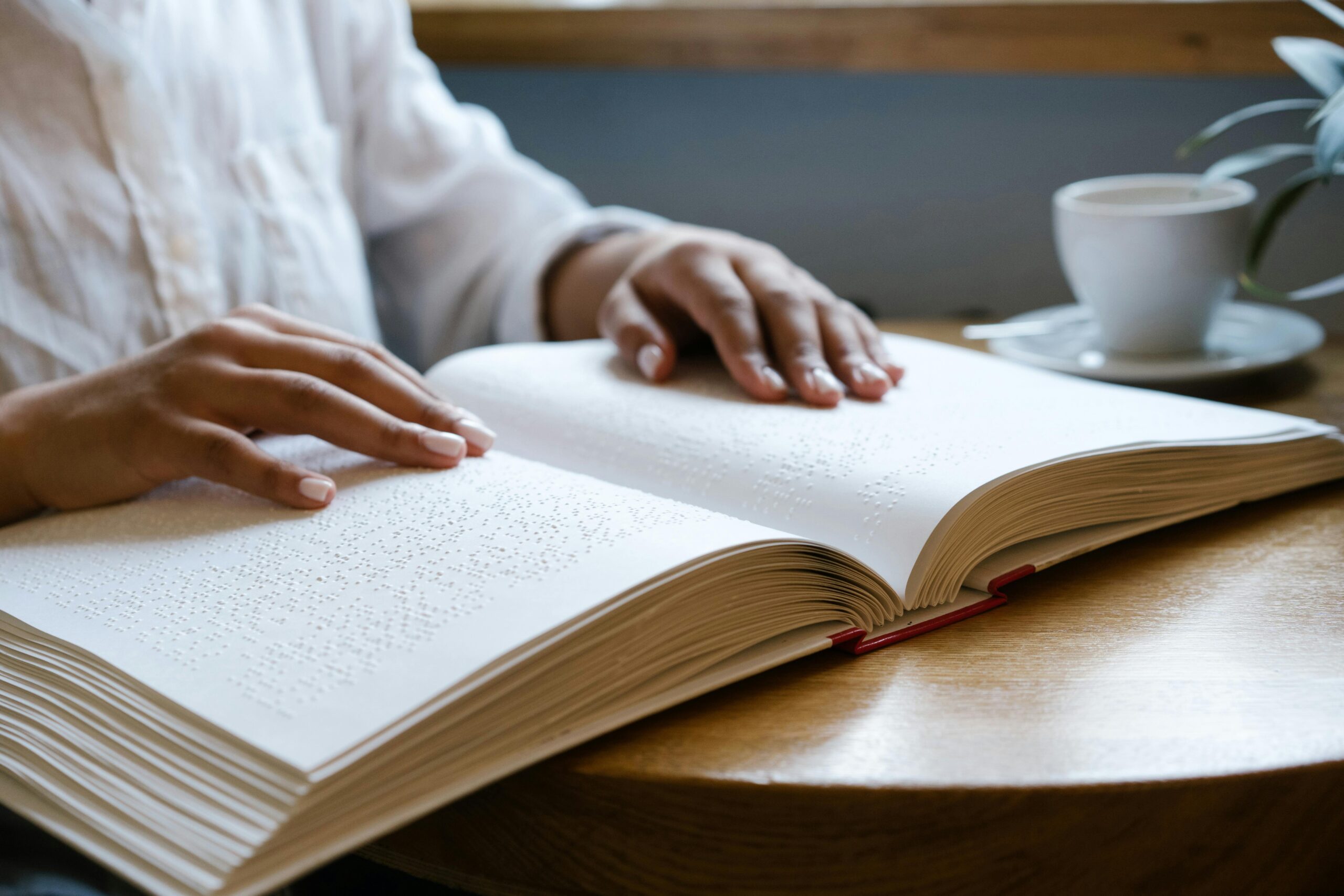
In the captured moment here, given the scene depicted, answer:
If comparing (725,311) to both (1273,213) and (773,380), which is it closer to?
(773,380)

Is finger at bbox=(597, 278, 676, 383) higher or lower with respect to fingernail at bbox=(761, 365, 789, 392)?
lower

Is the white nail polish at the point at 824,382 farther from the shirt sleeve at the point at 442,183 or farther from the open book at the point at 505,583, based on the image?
the shirt sleeve at the point at 442,183

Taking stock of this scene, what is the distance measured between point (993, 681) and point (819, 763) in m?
0.08

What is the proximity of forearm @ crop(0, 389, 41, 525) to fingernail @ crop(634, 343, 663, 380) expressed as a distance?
0.33 meters

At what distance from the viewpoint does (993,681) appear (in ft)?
1.24

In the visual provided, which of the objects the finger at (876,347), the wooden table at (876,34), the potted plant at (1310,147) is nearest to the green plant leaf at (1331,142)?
the potted plant at (1310,147)

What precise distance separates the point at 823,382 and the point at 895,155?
0.68 meters

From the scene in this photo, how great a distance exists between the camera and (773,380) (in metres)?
0.58

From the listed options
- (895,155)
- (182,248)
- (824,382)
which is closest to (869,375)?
(824,382)

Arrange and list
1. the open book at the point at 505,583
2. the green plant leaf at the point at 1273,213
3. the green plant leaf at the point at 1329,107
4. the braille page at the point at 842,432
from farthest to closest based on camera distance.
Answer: the green plant leaf at the point at 1273,213 < the green plant leaf at the point at 1329,107 < the braille page at the point at 842,432 < the open book at the point at 505,583

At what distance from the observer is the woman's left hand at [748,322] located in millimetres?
589

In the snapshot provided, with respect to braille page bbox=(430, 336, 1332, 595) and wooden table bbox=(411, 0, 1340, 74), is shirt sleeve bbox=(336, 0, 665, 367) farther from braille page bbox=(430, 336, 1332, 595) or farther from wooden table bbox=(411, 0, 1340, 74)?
braille page bbox=(430, 336, 1332, 595)

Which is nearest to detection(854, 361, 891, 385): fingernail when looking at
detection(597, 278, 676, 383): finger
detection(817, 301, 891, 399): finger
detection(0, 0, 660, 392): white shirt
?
detection(817, 301, 891, 399): finger

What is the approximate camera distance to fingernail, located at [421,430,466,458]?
50cm
